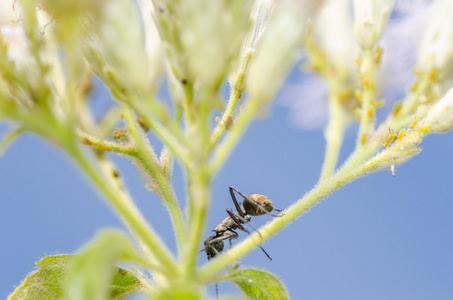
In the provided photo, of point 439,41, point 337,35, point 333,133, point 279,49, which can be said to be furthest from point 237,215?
point 279,49

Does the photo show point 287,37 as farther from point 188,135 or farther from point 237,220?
point 237,220

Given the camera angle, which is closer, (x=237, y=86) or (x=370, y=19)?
(x=237, y=86)

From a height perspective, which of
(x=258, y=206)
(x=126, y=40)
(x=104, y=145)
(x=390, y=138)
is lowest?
(x=390, y=138)

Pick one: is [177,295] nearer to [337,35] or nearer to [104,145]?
[104,145]

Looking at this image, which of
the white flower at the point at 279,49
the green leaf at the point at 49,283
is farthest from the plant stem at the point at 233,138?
the green leaf at the point at 49,283

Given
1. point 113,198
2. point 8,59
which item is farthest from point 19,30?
point 113,198

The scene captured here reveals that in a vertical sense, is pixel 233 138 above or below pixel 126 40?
below

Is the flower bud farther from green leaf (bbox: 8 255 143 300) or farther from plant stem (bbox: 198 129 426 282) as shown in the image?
green leaf (bbox: 8 255 143 300)

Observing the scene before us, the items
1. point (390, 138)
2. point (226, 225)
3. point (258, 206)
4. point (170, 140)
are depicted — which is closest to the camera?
point (170, 140)
